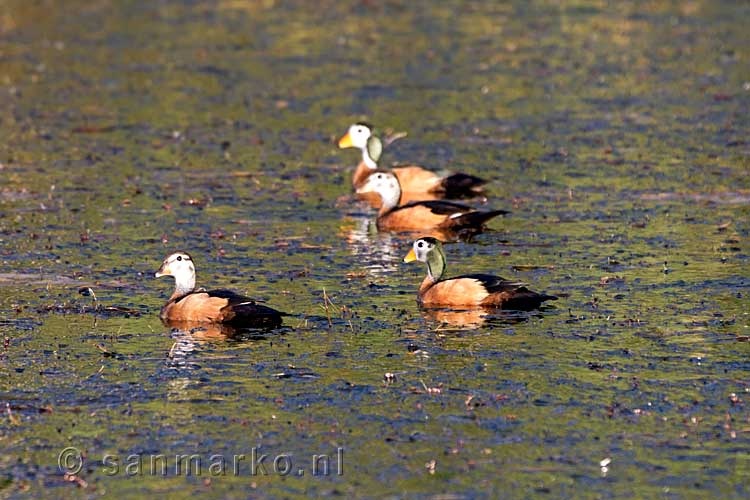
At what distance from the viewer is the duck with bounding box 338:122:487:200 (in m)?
20.2

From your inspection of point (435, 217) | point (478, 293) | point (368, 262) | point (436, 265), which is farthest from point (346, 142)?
point (478, 293)

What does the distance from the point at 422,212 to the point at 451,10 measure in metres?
20.0

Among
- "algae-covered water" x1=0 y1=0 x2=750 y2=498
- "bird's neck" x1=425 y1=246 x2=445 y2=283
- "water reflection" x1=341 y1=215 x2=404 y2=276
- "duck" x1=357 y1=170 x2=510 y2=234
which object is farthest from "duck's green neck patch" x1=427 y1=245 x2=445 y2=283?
"duck" x1=357 y1=170 x2=510 y2=234

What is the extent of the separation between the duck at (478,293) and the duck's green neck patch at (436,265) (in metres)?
0.03

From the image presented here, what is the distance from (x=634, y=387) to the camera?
36.9 feet

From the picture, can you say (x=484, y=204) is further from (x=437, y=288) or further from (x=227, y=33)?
(x=227, y=33)

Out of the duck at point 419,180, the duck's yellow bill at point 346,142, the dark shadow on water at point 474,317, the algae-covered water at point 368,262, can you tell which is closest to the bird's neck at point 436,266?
the algae-covered water at point 368,262

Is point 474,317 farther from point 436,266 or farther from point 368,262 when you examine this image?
point 368,262

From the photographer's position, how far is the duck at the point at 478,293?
13820mm

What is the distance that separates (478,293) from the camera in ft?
46.0

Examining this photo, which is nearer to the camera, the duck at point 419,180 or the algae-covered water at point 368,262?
the algae-covered water at point 368,262

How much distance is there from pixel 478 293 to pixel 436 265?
77cm

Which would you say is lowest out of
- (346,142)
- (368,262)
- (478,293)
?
(478,293)

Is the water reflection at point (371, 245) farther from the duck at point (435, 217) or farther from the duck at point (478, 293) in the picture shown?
the duck at point (478, 293)
